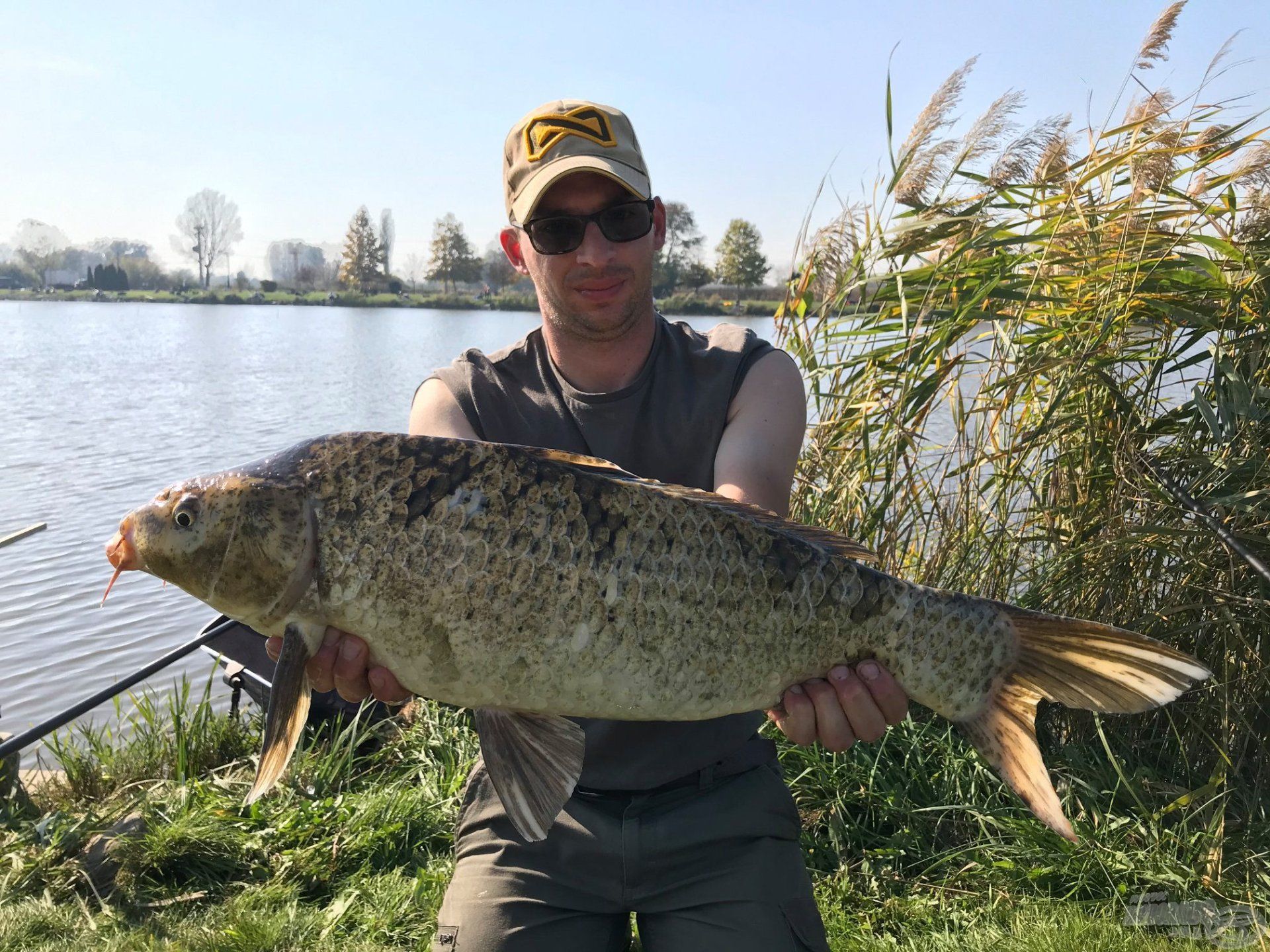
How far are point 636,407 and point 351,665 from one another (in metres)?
1.15

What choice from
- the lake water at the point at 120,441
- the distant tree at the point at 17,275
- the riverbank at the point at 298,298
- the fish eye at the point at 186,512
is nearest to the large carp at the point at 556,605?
the fish eye at the point at 186,512

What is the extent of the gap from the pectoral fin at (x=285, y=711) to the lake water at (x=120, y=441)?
3651 mm

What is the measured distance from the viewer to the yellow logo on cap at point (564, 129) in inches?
114

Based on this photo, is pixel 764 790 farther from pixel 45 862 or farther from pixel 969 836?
pixel 45 862

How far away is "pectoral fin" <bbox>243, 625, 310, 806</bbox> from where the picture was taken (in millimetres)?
2045

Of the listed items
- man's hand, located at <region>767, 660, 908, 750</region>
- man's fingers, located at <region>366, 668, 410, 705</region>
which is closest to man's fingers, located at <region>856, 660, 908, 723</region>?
man's hand, located at <region>767, 660, 908, 750</region>

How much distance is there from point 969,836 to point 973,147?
2.88m

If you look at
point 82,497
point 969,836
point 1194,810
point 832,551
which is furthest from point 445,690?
point 82,497

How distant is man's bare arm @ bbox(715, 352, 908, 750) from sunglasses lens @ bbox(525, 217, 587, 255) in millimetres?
654

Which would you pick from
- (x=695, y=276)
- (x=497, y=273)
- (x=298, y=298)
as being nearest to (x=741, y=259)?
(x=695, y=276)

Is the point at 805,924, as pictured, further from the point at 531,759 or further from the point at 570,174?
the point at 570,174

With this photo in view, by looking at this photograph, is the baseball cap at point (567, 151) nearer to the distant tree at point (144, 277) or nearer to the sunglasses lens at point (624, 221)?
the sunglasses lens at point (624, 221)

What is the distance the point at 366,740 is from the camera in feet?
15.6

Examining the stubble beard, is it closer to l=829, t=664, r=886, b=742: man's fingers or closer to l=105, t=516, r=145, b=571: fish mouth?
l=829, t=664, r=886, b=742: man's fingers
